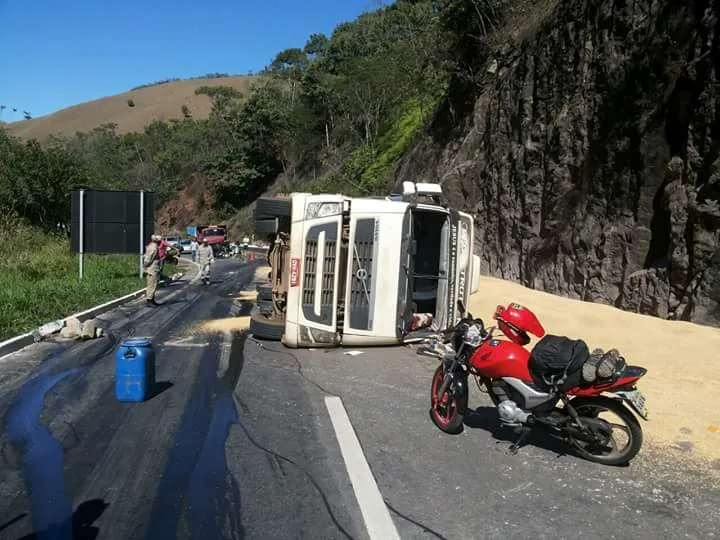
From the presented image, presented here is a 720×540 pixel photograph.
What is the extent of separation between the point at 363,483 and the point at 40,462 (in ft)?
8.35

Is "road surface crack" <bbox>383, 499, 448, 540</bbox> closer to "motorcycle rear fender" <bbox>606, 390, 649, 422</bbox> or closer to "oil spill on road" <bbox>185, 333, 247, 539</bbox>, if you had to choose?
"oil spill on road" <bbox>185, 333, 247, 539</bbox>

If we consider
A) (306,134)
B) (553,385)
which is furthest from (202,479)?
(306,134)

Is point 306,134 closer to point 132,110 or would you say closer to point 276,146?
point 276,146

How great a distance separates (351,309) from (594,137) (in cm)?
888

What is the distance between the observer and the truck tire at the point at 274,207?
37.0 feet

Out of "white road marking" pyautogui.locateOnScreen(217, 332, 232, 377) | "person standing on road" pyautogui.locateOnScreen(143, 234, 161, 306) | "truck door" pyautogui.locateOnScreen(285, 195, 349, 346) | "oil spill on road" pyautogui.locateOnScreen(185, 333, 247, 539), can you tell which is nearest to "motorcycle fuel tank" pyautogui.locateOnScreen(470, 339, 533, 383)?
"oil spill on road" pyautogui.locateOnScreen(185, 333, 247, 539)

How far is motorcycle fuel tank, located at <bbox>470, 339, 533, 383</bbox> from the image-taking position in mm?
5512

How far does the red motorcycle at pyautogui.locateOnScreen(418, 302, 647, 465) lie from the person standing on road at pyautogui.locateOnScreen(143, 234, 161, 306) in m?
11.7

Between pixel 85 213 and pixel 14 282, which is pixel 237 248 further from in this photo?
pixel 14 282

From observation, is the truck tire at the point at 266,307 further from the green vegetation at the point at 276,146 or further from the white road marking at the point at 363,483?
the white road marking at the point at 363,483

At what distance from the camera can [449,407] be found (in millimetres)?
6078

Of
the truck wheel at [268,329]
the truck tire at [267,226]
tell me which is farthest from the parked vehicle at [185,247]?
the truck wheel at [268,329]

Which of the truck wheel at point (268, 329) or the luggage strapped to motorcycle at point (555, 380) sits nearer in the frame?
the luggage strapped to motorcycle at point (555, 380)

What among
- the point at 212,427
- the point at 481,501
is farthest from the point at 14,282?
the point at 481,501
